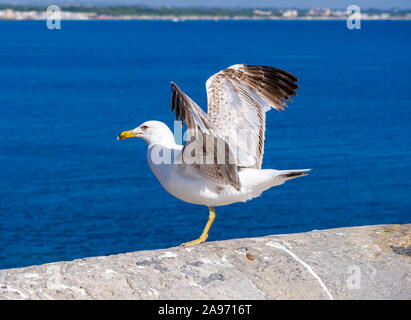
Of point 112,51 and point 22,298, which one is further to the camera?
point 112,51

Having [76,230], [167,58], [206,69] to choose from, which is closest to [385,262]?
[76,230]

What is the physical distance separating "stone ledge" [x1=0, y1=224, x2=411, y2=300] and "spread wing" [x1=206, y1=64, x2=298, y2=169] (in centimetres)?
150

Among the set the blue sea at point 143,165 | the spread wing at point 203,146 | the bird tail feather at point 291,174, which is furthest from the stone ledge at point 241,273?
the blue sea at point 143,165

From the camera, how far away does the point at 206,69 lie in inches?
4082

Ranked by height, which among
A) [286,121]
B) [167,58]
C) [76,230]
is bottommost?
[76,230]

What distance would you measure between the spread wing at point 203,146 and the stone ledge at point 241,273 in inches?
34.5

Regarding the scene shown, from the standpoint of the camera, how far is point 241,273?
7449 mm

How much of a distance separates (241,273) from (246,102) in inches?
129

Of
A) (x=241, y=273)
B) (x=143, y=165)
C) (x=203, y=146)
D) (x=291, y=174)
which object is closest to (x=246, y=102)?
(x=291, y=174)

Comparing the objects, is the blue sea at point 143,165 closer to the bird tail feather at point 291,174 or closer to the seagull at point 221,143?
the seagull at point 221,143

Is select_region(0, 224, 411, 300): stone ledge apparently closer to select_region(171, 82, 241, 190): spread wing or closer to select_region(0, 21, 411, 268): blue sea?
select_region(171, 82, 241, 190): spread wing

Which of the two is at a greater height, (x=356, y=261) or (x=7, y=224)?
(x=356, y=261)

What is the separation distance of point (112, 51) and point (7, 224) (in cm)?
11460
